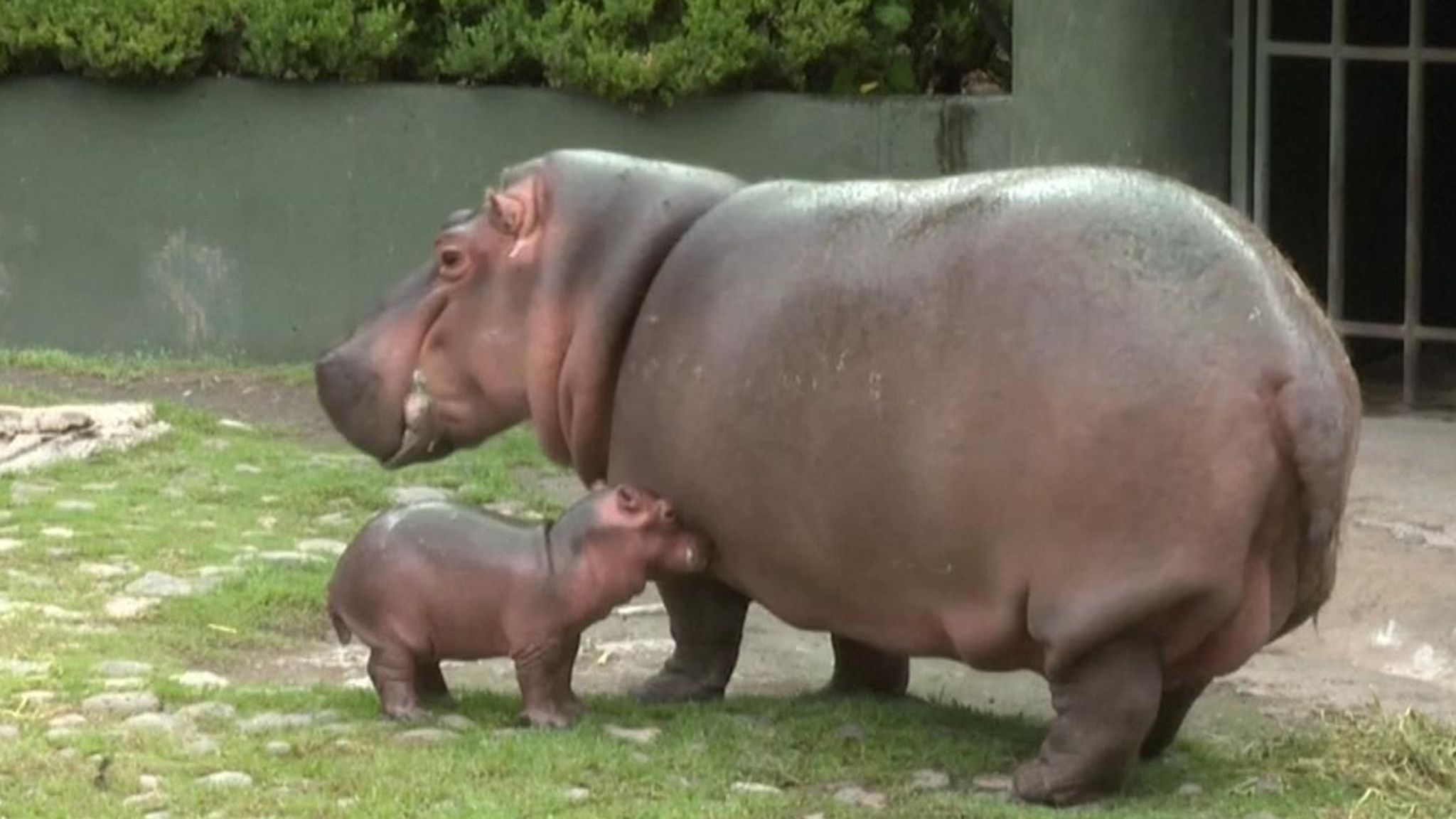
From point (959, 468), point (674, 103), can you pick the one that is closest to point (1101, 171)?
point (959, 468)

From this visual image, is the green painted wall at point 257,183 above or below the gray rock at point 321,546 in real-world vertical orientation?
above

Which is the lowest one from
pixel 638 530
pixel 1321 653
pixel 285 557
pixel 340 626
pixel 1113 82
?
pixel 1321 653

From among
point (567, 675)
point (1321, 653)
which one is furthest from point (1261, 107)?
point (567, 675)

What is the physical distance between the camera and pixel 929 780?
5602 millimetres

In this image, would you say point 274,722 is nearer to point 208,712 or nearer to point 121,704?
point 208,712

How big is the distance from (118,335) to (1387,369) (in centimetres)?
466

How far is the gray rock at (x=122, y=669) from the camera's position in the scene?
6.27m

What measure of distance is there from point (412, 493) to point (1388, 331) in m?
3.40

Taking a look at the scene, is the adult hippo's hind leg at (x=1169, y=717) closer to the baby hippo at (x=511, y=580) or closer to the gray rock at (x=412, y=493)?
the baby hippo at (x=511, y=580)

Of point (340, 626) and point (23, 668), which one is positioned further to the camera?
point (23, 668)

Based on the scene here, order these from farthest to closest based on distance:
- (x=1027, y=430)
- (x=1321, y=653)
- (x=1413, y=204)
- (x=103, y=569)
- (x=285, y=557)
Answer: (x=1413, y=204) < (x=285, y=557) < (x=103, y=569) < (x=1321, y=653) < (x=1027, y=430)

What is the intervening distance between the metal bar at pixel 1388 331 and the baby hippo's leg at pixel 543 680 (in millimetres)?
4528

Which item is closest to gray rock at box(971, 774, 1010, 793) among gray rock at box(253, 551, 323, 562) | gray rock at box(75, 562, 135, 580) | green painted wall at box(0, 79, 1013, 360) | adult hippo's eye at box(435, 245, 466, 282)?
adult hippo's eye at box(435, 245, 466, 282)

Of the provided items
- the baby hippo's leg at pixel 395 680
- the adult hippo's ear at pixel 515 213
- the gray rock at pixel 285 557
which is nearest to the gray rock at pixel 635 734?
the baby hippo's leg at pixel 395 680
